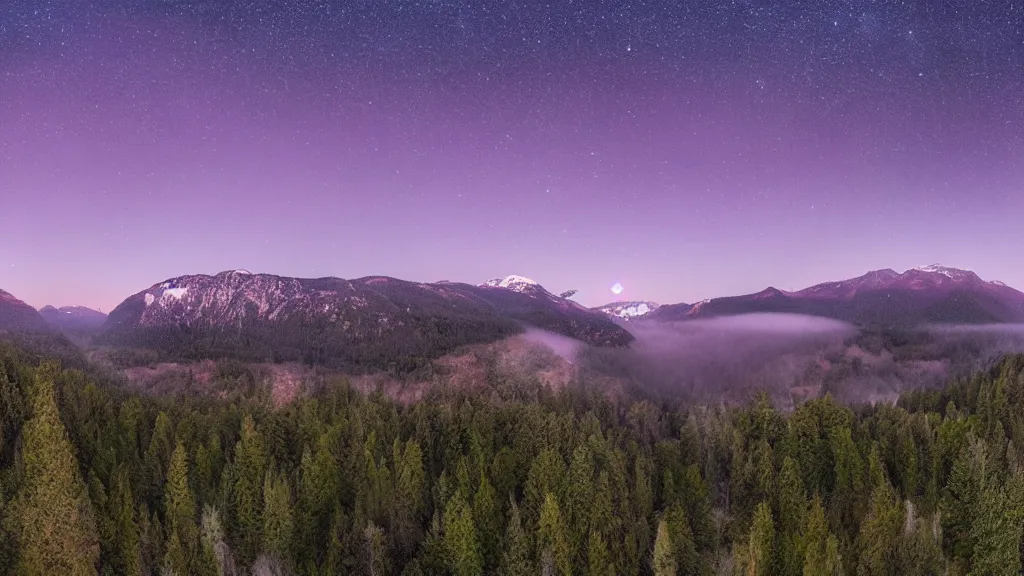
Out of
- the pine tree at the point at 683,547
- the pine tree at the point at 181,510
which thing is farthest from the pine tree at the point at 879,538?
the pine tree at the point at 181,510

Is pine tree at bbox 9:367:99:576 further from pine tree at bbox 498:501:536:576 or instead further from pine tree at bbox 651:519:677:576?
pine tree at bbox 651:519:677:576

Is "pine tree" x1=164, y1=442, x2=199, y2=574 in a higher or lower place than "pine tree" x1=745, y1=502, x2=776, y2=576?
higher

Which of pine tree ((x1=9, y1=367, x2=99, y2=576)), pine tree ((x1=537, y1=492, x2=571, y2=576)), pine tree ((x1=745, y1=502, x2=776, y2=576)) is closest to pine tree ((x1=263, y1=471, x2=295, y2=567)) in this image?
pine tree ((x1=9, y1=367, x2=99, y2=576))

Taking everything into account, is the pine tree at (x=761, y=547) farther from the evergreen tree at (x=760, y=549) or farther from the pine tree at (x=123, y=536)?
the pine tree at (x=123, y=536)

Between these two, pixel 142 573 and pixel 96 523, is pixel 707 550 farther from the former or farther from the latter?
pixel 96 523

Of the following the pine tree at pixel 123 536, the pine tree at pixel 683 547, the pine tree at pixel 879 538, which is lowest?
the pine tree at pixel 683 547

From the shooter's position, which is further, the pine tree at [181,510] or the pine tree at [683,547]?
the pine tree at [683,547]
